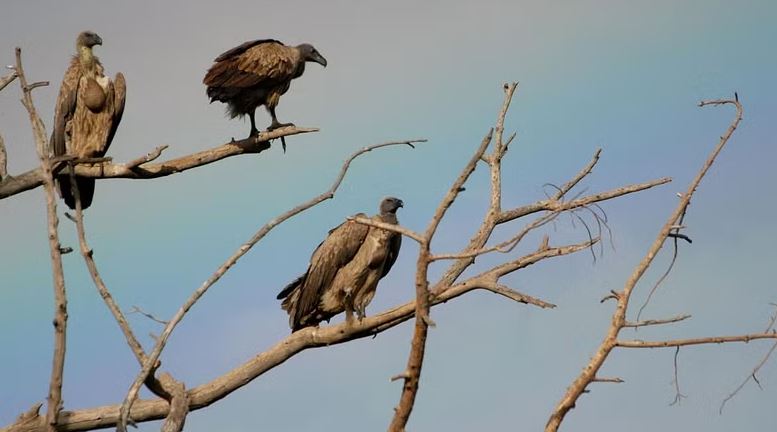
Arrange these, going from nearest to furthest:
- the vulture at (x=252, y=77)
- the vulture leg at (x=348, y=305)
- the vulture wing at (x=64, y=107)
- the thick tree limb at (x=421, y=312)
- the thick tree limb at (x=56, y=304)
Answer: the thick tree limb at (x=421, y=312)
the thick tree limb at (x=56, y=304)
the vulture leg at (x=348, y=305)
the vulture wing at (x=64, y=107)
the vulture at (x=252, y=77)

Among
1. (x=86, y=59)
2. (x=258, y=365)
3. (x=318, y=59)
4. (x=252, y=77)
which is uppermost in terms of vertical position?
(x=318, y=59)

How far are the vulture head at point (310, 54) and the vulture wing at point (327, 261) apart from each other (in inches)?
82.3

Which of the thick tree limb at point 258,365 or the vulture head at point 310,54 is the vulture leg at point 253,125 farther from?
the thick tree limb at point 258,365

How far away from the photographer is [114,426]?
8.64 meters

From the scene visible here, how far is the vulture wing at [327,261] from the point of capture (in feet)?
32.9

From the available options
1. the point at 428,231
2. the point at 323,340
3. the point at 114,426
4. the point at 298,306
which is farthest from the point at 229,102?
the point at 428,231

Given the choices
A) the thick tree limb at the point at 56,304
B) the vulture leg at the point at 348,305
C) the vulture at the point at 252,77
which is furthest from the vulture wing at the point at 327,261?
the thick tree limb at the point at 56,304

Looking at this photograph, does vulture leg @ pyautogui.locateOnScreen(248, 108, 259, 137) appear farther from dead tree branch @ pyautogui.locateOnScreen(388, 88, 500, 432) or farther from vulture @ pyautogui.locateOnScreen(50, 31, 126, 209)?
dead tree branch @ pyautogui.locateOnScreen(388, 88, 500, 432)

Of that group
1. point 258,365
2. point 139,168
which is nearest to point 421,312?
point 258,365

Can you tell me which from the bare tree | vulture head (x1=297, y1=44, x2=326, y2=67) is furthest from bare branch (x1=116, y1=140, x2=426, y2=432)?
vulture head (x1=297, y1=44, x2=326, y2=67)

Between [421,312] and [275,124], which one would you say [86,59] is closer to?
[275,124]

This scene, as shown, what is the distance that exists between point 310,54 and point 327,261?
2.40 m

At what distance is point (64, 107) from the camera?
10.4 m

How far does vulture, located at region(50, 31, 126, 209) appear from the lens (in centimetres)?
1036
